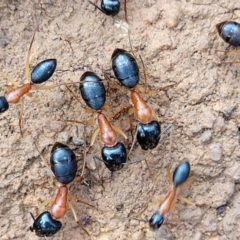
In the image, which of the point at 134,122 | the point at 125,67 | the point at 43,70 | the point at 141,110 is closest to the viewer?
the point at 125,67

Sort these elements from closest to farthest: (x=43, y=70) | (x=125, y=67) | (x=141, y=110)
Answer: (x=125, y=67)
(x=43, y=70)
(x=141, y=110)

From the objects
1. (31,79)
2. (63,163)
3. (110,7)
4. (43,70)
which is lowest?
(63,163)

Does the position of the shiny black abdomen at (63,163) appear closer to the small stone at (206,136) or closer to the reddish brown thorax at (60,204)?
the reddish brown thorax at (60,204)

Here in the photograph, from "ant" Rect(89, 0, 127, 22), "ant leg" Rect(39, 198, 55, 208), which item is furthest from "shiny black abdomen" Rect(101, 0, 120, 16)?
"ant leg" Rect(39, 198, 55, 208)

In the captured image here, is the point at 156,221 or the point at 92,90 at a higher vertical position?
the point at 92,90

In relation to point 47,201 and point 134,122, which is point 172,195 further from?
point 47,201

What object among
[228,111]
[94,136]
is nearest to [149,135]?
[94,136]

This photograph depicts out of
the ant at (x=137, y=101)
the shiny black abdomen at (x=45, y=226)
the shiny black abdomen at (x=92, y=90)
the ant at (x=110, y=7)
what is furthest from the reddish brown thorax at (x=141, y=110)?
the shiny black abdomen at (x=45, y=226)

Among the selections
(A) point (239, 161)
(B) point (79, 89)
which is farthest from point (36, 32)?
(A) point (239, 161)
